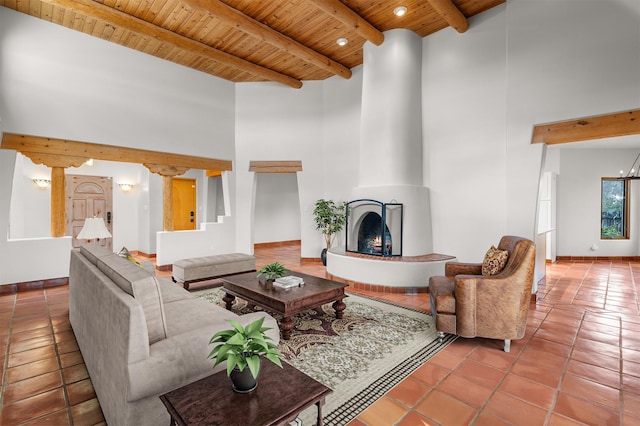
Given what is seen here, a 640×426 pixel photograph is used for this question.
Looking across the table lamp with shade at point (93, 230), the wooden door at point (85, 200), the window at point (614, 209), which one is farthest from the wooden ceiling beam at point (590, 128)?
the wooden door at point (85, 200)

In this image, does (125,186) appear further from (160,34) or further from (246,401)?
(246,401)

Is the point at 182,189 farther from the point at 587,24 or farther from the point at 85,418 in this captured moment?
the point at 587,24

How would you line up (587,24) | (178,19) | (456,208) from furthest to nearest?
(456,208) < (178,19) < (587,24)

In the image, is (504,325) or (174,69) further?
(174,69)

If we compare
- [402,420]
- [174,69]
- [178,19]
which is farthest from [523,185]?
[174,69]

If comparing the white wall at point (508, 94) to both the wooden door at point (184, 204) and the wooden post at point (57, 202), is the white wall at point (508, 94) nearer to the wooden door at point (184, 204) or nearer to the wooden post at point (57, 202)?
the wooden post at point (57, 202)

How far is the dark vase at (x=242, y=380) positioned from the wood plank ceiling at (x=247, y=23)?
4.20m

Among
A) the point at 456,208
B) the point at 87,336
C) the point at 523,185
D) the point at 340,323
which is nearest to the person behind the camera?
the point at 87,336

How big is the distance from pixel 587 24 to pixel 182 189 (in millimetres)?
8545

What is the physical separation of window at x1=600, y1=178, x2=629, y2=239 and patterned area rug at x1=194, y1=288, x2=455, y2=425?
22.0 feet

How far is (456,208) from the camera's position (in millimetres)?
4875

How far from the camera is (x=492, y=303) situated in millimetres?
2742

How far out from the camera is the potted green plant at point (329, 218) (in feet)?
21.1

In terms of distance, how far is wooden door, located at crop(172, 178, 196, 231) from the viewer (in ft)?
27.4
